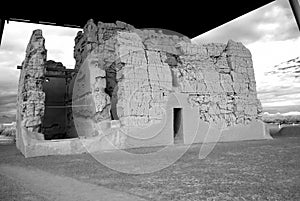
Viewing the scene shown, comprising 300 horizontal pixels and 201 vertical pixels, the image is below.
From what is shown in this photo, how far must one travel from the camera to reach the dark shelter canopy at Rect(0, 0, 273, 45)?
1429 centimetres

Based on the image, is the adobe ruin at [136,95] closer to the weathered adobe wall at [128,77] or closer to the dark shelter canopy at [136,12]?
the weathered adobe wall at [128,77]

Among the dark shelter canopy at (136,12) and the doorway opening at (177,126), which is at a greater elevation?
the dark shelter canopy at (136,12)

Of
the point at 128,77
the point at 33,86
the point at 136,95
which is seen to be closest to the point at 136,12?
the point at 128,77

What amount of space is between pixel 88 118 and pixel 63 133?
4019 mm

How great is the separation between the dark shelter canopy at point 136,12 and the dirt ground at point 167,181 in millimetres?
9514

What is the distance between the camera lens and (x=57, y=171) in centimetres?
632

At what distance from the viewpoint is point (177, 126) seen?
11773mm

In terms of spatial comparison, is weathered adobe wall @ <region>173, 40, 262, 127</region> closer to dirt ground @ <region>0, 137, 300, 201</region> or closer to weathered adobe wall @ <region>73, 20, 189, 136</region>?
weathered adobe wall @ <region>73, 20, 189, 136</region>

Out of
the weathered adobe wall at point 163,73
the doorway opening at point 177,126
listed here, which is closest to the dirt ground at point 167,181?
the weathered adobe wall at point 163,73

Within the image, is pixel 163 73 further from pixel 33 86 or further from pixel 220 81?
pixel 33 86

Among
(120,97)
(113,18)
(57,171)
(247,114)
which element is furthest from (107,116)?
(113,18)

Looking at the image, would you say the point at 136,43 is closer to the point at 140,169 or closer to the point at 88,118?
the point at 88,118

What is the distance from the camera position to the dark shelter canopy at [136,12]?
1429cm

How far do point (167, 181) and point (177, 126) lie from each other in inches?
270
